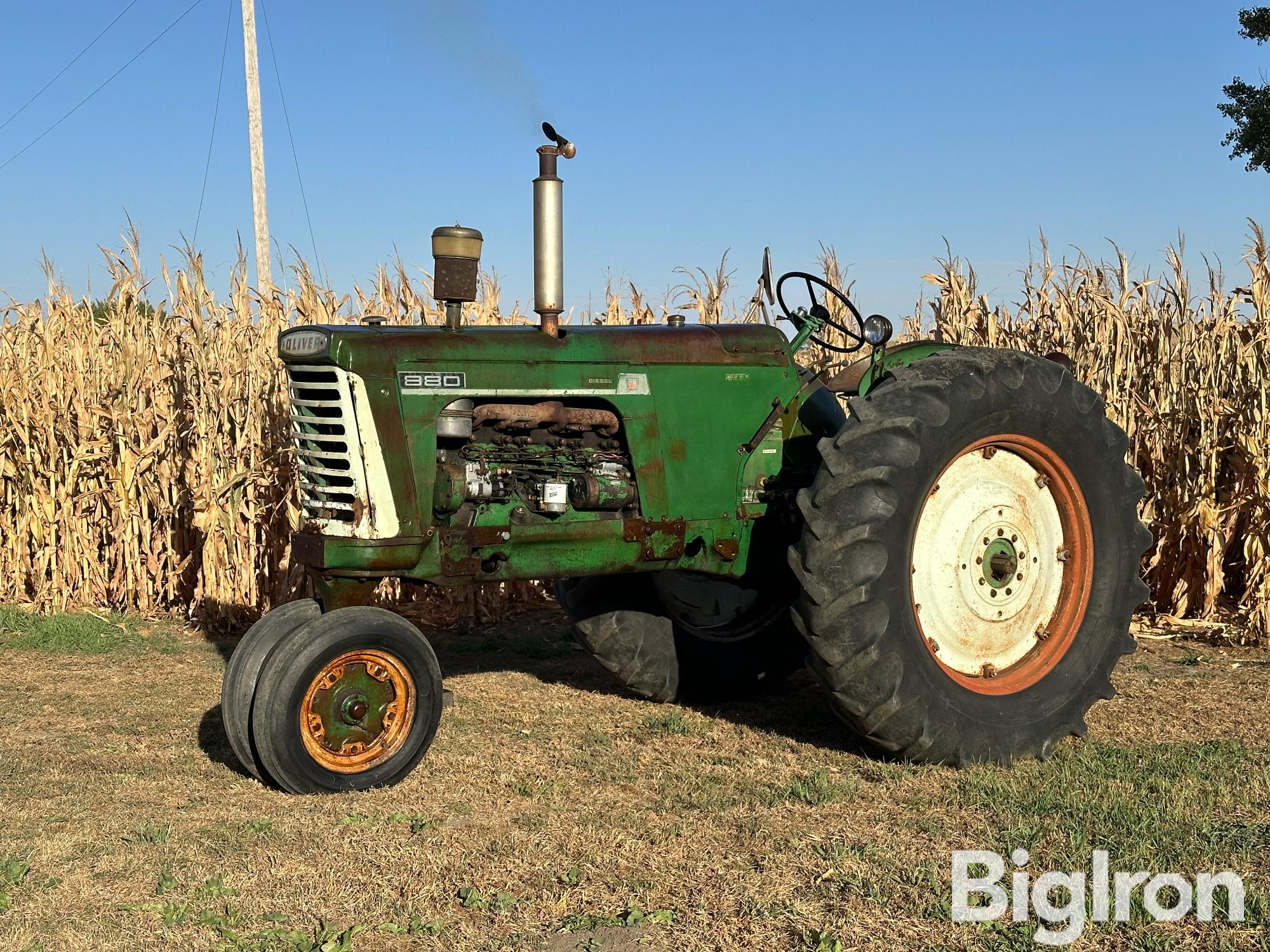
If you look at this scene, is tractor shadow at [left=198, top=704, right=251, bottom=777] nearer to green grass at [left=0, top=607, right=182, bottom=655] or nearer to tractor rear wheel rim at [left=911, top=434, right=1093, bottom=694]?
green grass at [left=0, top=607, right=182, bottom=655]

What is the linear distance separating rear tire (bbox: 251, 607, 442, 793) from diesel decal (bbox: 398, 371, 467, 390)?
31.9 inches

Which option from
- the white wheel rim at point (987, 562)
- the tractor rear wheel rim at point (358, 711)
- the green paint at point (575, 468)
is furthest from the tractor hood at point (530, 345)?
the tractor rear wheel rim at point (358, 711)

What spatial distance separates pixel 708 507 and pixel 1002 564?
118cm

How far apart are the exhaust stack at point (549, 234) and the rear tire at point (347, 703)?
1298 mm

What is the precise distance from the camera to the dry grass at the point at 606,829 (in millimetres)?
3498

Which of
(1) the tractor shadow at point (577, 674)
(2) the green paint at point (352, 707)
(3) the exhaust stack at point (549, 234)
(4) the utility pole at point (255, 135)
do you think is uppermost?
(4) the utility pole at point (255, 135)

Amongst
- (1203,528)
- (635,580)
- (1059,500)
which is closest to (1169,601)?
(1203,528)

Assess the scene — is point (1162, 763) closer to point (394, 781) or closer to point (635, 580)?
point (635, 580)

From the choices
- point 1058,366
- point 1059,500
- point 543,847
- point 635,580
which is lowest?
point 543,847

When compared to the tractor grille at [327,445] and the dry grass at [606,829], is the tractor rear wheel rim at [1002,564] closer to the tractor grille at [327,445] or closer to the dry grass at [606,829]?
the dry grass at [606,829]

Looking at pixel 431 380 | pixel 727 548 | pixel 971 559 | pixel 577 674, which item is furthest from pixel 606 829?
pixel 577 674

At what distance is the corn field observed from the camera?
7785 mm

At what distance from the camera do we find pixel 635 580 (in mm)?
6000

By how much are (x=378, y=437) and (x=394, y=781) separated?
1249 millimetres
